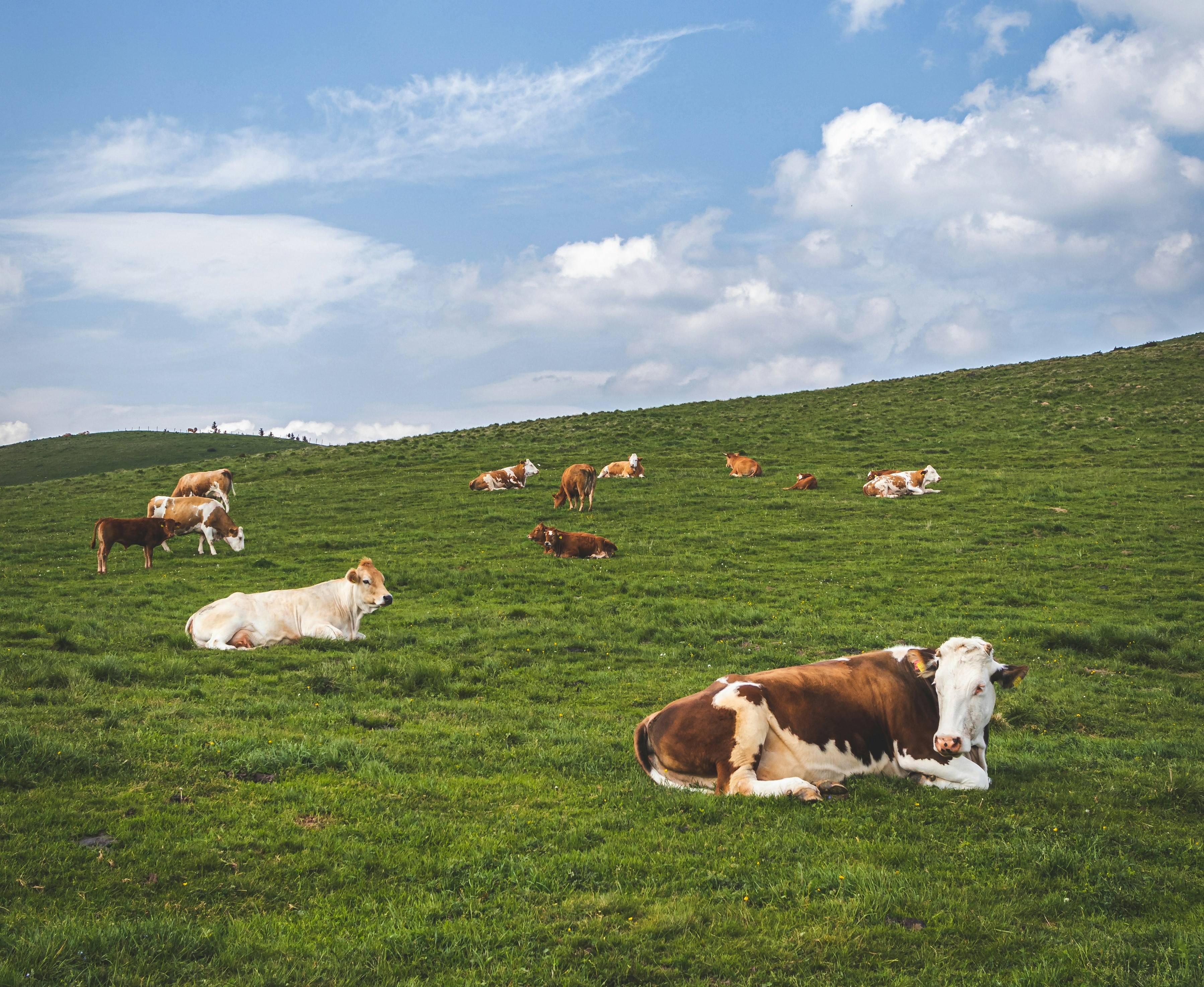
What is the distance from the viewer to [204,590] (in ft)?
61.1

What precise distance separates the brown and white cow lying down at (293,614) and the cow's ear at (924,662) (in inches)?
360

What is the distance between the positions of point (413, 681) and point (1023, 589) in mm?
13649

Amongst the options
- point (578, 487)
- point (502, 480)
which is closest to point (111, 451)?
point (502, 480)

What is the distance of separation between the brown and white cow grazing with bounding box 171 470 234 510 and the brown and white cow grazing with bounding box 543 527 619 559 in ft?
49.7

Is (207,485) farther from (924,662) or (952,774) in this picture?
(952,774)

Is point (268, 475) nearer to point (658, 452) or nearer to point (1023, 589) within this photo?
point (658, 452)

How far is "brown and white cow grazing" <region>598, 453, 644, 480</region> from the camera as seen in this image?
35188 mm

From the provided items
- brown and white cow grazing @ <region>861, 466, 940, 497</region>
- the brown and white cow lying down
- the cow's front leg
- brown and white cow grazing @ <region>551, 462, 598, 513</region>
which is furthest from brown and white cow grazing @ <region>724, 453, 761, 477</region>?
the cow's front leg

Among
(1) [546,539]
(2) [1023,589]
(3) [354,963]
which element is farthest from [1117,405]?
(3) [354,963]

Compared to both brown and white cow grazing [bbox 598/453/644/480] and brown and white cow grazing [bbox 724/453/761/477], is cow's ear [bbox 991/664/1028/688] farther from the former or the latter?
brown and white cow grazing [bbox 598/453/644/480]

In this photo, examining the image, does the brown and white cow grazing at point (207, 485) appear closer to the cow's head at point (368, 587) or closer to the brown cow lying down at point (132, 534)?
the brown cow lying down at point (132, 534)

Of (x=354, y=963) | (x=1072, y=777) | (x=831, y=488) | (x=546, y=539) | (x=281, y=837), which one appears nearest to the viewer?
(x=354, y=963)

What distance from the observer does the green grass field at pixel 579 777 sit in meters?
4.57

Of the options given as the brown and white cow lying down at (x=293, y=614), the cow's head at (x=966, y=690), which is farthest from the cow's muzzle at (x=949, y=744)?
the brown and white cow lying down at (x=293, y=614)
